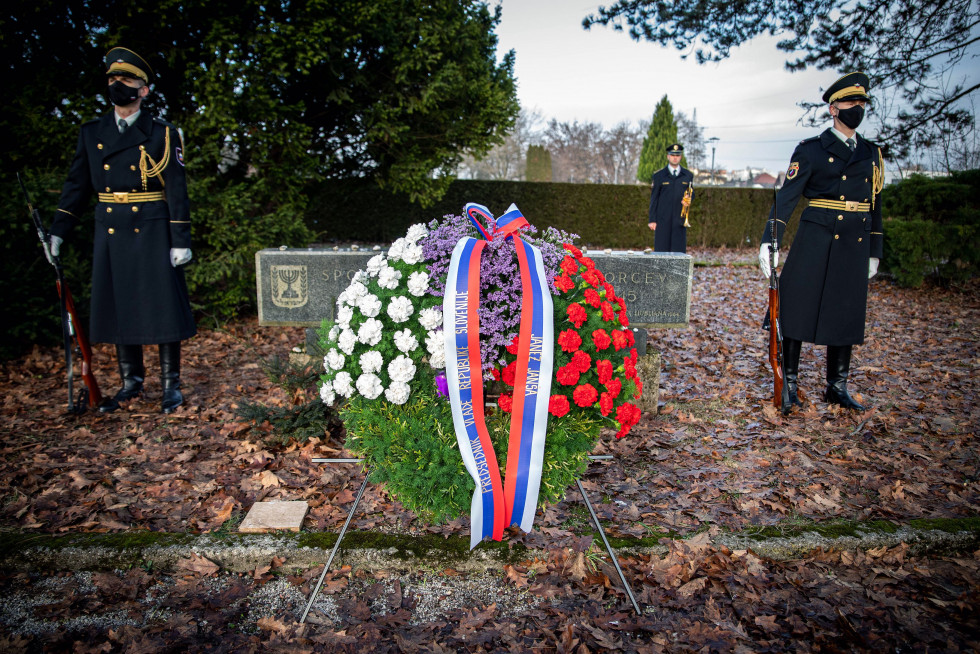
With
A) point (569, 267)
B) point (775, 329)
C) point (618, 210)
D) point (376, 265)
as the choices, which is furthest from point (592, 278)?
point (618, 210)

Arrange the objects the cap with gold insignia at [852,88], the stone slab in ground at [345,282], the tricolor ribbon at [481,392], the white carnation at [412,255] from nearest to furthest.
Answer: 1. the tricolor ribbon at [481,392]
2. the white carnation at [412,255]
3. the cap with gold insignia at [852,88]
4. the stone slab in ground at [345,282]

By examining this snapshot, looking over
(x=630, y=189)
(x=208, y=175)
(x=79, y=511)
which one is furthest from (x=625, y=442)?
(x=630, y=189)

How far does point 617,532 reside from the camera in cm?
295

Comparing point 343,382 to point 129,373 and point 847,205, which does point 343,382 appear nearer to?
point 129,373

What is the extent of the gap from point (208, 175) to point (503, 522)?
6.50 m

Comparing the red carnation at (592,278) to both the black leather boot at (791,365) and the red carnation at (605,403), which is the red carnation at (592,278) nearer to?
the red carnation at (605,403)

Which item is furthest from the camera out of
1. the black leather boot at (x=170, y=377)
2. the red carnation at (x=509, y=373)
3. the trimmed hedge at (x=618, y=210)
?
the trimmed hedge at (x=618, y=210)

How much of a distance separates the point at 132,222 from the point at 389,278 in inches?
107

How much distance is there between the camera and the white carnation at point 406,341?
2.59 m

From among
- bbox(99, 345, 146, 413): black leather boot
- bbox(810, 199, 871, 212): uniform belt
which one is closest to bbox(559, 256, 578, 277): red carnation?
bbox(810, 199, 871, 212): uniform belt

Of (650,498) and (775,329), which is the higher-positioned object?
(775,329)

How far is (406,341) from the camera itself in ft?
8.50

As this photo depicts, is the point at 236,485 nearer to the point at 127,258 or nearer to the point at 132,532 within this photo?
the point at 132,532

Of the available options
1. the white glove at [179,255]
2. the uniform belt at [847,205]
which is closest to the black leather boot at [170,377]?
the white glove at [179,255]
